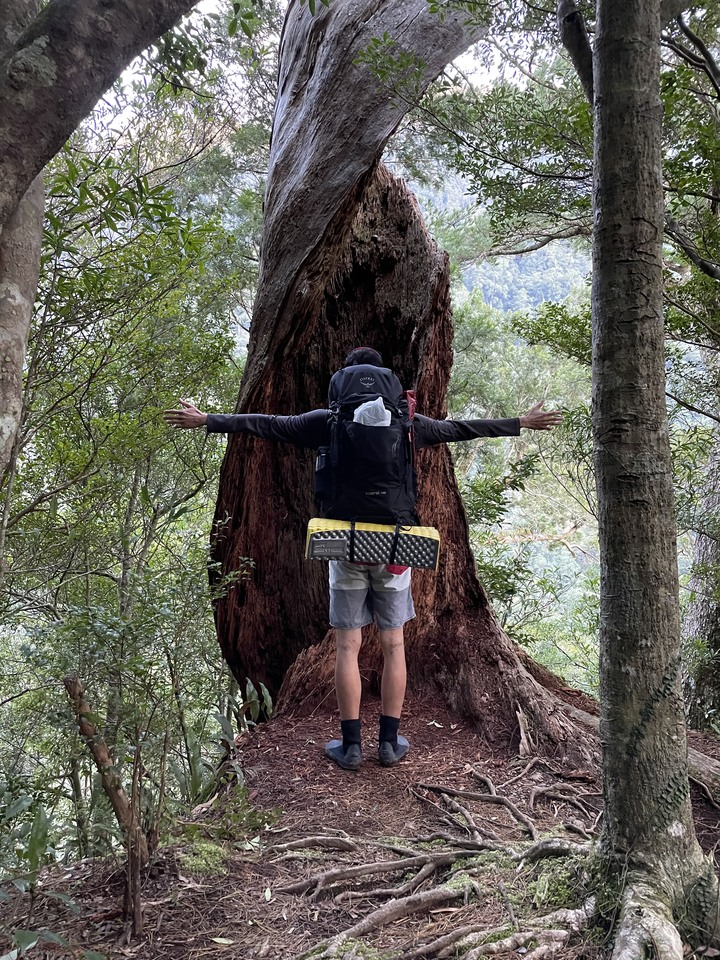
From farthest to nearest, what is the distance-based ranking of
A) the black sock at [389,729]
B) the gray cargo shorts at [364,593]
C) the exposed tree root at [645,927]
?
the black sock at [389,729] → the gray cargo shorts at [364,593] → the exposed tree root at [645,927]

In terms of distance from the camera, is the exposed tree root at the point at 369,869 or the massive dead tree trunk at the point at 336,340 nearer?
the exposed tree root at the point at 369,869

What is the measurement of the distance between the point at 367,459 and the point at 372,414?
0.66 feet

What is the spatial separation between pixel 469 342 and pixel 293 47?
7.02 m

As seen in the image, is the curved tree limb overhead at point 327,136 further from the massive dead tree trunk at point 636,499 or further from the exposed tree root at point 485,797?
the exposed tree root at point 485,797

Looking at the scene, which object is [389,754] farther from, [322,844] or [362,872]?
[362,872]

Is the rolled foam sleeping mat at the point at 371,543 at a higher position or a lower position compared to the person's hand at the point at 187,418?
lower

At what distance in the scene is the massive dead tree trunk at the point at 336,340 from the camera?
388cm

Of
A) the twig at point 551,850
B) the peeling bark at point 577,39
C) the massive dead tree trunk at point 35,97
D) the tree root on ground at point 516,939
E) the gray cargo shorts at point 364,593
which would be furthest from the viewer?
the gray cargo shorts at point 364,593

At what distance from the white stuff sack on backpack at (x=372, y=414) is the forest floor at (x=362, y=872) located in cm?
161

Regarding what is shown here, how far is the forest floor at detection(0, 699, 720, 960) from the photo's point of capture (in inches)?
72.5

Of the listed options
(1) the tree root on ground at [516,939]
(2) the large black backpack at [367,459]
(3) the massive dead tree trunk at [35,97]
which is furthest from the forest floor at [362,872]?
(3) the massive dead tree trunk at [35,97]

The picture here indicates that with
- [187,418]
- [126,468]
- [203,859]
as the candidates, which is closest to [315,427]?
[187,418]

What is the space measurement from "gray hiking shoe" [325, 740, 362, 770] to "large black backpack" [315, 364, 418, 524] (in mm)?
1092

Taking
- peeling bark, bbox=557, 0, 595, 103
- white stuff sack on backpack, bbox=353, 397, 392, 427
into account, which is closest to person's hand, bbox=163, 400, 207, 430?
white stuff sack on backpack, bbox=353, 397, 392, 427
